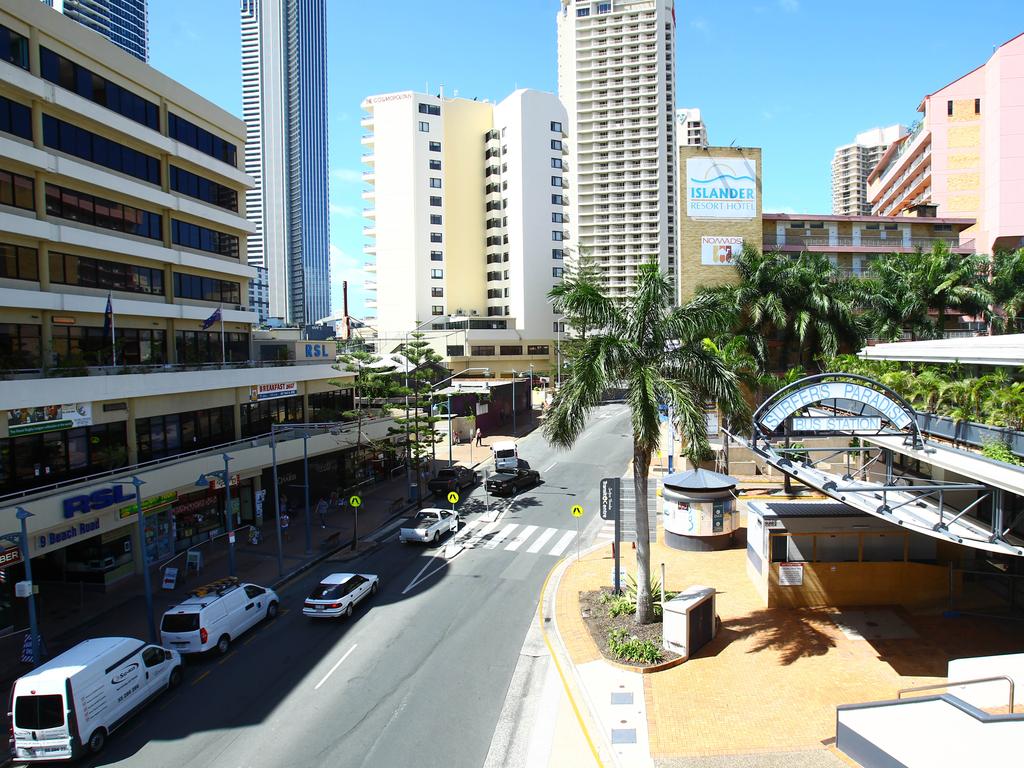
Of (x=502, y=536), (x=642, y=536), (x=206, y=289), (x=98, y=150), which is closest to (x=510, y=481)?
(x=502, y=536)

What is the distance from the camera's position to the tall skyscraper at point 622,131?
126125mm

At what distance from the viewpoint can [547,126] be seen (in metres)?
88.9

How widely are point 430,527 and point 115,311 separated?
16625 millimetres

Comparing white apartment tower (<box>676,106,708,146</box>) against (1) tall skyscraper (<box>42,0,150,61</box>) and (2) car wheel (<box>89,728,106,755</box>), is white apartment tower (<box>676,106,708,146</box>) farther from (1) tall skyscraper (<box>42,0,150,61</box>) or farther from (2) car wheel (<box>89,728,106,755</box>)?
(2) car wheel (<box>89,728,106,755</box>)

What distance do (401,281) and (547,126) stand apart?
28.7m

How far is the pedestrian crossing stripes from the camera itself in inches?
1126

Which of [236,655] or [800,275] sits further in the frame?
[800,275]

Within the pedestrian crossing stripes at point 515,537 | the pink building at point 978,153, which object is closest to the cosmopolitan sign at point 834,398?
the pedestrian crossing stripes at point 515,537

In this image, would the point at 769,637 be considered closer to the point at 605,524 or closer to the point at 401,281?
the point at 605,524

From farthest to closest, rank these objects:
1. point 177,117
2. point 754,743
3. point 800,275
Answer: point 800,275 < point 177,117 < point 754,743

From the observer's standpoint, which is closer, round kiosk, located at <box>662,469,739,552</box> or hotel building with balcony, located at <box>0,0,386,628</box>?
hotel building with balcony, located at <box>0,0,386,628</box>

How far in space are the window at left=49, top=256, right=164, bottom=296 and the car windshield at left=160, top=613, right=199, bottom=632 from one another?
1565 centimetres

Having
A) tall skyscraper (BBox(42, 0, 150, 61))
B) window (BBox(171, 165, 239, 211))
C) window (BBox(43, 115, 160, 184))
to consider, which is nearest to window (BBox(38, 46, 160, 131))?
window (BBox(43, 115, 160, 184))

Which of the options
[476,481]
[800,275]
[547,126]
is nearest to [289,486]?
[476,481]
